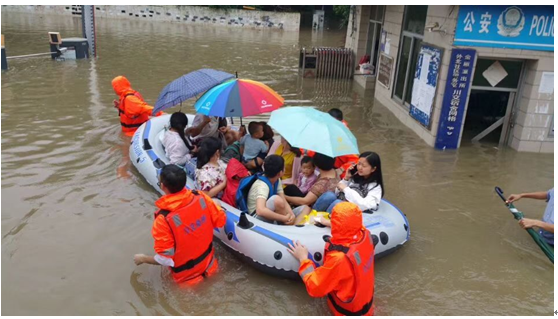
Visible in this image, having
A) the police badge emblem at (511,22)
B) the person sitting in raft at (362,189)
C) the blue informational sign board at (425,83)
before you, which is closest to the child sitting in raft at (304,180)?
the person sitting in raft at (362,189)

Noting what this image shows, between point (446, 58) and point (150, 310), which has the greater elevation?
point (446, 58)

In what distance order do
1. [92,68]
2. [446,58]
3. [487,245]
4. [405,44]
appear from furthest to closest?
[92,68] < [405,44] < [446,58] < [487,245]

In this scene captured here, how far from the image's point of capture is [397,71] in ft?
30.9

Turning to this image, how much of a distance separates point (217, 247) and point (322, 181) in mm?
1239

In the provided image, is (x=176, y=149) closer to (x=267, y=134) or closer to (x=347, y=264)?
(x=267, y=134)

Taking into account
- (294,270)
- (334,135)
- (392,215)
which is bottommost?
(294,270)

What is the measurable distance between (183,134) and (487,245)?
3618mm

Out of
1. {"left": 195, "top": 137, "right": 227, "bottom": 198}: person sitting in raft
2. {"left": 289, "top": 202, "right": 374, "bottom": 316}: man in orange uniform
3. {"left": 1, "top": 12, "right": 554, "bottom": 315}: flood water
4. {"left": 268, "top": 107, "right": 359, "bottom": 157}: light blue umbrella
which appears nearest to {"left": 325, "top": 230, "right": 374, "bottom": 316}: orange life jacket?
{"left": 289, "top": 202, "right": 374, "bottom": 316}: man in orange uniform

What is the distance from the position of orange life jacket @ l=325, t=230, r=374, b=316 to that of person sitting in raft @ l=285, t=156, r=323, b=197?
1.37m

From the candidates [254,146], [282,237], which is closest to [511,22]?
[254,146]

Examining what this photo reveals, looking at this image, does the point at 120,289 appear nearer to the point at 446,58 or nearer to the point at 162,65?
the point at 446,58

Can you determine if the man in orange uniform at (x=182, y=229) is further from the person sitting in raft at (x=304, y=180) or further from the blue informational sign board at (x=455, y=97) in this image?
the blue informational sign board at (x=455, y=97)

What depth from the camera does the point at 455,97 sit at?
23.2ft

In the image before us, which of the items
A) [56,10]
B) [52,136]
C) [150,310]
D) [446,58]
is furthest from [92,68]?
[56,10]
